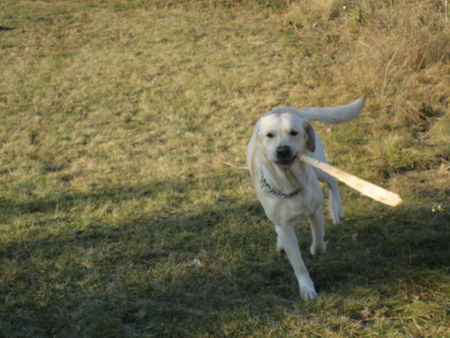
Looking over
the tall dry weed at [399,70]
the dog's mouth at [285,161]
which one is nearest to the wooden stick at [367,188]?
the dog's mouth at [285,161]

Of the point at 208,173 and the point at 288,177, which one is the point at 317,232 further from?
the point at 208,173

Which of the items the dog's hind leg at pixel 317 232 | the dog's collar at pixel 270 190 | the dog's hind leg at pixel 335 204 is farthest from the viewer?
the dog's hind leg at pixel 335 204

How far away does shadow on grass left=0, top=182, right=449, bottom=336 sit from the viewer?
3504mm

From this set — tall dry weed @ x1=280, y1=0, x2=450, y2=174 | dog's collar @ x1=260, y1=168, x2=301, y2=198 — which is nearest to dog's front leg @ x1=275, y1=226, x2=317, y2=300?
dog's collar @ x1=260, y1=168, x2=301, y2=198

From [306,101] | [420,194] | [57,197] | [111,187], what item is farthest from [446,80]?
[57,197]

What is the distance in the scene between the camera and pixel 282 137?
3.44 m

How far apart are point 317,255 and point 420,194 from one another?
148 cm

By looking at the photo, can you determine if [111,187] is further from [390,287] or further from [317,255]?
[390,287]

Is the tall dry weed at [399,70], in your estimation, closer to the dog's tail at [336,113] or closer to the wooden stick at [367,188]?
the dog's tail at [336,113]

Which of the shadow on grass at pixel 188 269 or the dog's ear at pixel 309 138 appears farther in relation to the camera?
the dog's ear at pixel 309 138

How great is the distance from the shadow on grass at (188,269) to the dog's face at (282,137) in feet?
2.98

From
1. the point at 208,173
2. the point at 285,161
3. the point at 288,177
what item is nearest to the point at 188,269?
the point at 288,177

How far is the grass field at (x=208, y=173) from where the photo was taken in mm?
3551

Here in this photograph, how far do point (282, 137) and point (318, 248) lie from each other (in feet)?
3.58
